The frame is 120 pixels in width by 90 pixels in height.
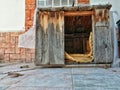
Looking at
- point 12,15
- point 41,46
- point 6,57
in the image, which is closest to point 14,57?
point 6,57

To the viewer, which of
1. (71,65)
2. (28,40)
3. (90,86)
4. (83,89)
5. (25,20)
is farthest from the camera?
(25,20)

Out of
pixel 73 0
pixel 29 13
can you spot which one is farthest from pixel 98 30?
pixel 29 13

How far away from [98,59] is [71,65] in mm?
717

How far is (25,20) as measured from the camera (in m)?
7.49

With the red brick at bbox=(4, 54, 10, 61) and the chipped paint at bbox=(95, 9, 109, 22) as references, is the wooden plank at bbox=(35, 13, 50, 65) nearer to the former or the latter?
the chipped paint at bbox=(95, 9, 109, 22)

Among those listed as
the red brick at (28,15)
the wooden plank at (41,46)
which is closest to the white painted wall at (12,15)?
the red brick at (28,15)

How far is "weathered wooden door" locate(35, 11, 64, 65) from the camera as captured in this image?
520 centimetres

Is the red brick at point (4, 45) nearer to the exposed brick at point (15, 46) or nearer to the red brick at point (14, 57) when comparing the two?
the exposed brick at point (15, 46)

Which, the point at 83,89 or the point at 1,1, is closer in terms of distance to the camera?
the point at 83,89

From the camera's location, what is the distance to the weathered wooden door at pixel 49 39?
→ 5.20 m

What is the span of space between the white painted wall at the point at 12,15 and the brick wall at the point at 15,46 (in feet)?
0.71

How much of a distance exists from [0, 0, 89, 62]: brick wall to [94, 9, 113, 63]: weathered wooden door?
2.41 m

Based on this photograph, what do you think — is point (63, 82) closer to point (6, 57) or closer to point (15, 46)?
point (15, 46)

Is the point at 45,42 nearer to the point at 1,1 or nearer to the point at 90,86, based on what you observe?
the point at 90,86
